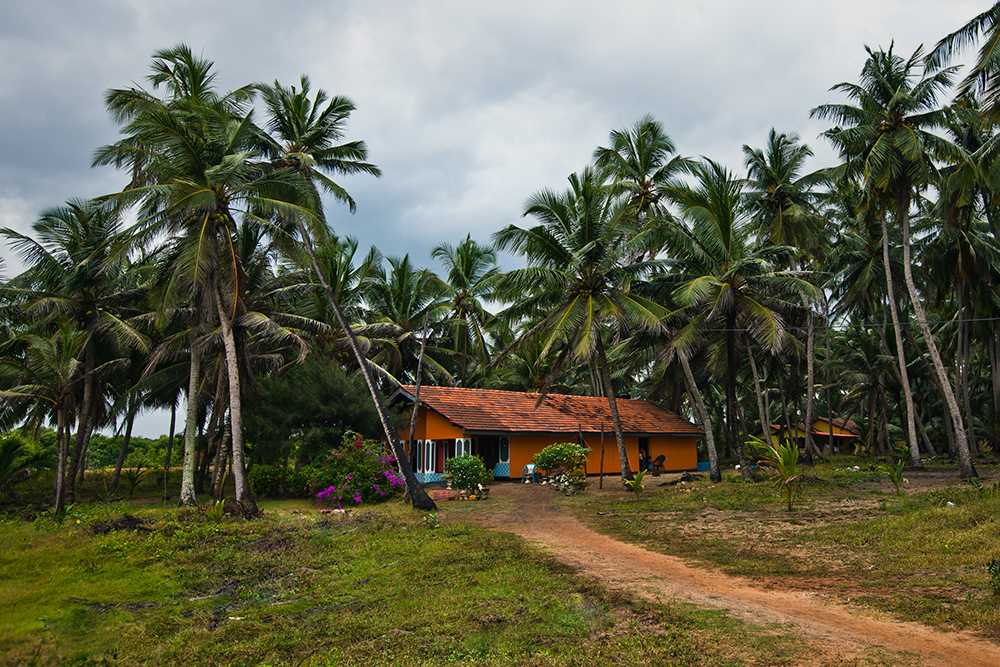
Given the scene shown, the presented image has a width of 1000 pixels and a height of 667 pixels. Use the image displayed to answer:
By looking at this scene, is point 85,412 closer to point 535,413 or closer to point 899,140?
point 535,413

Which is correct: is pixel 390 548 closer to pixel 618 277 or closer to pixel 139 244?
pixel 139 244

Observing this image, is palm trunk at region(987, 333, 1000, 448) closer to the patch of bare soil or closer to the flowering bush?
the patch of bare soil

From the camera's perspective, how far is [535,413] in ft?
80.4

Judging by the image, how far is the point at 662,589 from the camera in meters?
7.39

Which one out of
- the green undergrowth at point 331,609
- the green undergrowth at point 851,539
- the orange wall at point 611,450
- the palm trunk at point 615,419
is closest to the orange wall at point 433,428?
the orange wall at point 611,450

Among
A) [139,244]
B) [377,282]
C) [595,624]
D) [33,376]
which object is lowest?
[595,624]

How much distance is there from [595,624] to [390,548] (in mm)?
5255

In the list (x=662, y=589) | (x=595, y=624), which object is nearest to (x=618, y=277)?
(x=662, y=589)

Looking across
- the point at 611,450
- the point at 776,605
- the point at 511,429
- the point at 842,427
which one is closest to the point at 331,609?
the point at 776,605

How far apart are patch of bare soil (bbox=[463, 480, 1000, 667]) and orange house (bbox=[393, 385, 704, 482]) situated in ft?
34.5

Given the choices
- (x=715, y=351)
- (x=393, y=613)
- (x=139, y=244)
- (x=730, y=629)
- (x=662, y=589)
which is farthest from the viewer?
(x=715, y=351)

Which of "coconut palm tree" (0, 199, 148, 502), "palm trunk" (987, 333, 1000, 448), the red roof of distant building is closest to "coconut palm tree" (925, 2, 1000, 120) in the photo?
"palm trunk" (987, 333, 1000, 448)

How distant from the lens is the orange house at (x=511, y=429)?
22.4 m

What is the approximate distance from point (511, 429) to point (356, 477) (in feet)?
20.8
